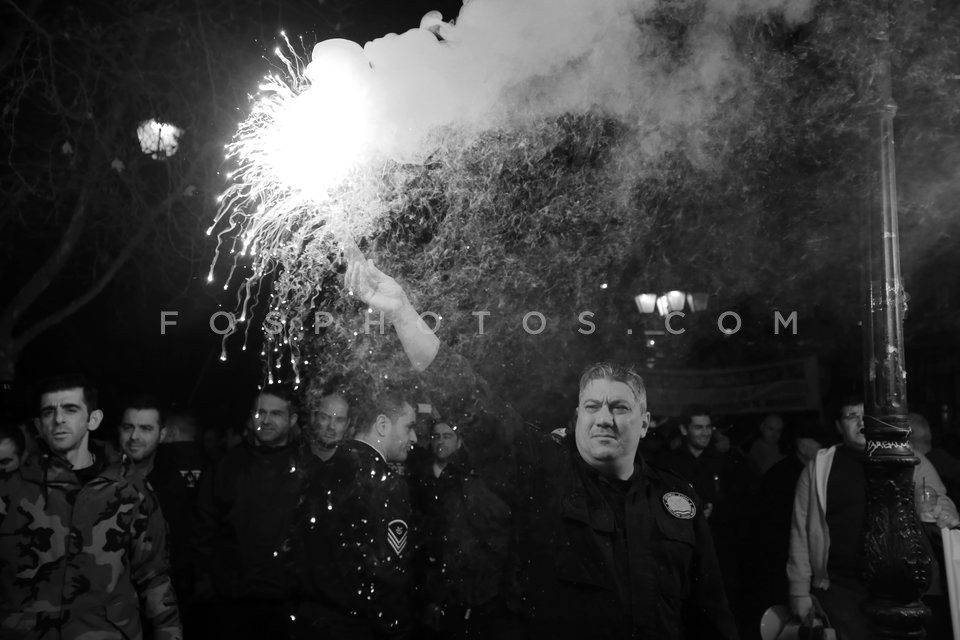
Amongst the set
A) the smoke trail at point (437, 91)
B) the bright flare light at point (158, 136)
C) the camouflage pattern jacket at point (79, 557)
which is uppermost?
the bright flare light at point (158, 136)

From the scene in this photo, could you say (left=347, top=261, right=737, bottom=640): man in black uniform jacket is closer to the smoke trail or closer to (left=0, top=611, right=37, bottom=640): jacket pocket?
the smoke trail

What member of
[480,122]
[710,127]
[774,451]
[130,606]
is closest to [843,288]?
[774,451]

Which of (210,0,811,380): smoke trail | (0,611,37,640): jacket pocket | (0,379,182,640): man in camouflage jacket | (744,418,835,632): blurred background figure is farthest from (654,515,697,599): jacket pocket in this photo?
(744,418,835,632): blurred background figure

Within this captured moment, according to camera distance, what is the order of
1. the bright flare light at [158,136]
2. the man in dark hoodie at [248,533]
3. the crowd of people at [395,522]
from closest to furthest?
the crowd of people at [395,522] → the man in dark hoodie at [248,533] → the bright flare light at [158,136]

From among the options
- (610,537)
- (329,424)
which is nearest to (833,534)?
(610,537)

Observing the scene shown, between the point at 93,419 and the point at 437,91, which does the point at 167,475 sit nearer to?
the point at 93,419

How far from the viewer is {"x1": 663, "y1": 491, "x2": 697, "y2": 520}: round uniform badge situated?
12.1 feet

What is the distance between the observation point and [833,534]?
5.40 metres

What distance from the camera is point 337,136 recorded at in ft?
15.0

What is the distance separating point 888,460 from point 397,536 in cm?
286

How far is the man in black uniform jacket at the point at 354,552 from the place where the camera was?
14.3ft

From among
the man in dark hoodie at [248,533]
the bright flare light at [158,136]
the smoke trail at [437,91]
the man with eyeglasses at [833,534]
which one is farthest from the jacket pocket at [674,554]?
the bright flare light at [158,136]

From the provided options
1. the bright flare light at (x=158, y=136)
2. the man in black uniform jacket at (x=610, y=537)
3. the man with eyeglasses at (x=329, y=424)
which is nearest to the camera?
the man in black uniform jacket at (x=610, y=537)

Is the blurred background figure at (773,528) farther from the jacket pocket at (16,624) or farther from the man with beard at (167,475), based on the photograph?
the jacket pocket at (16,624)
